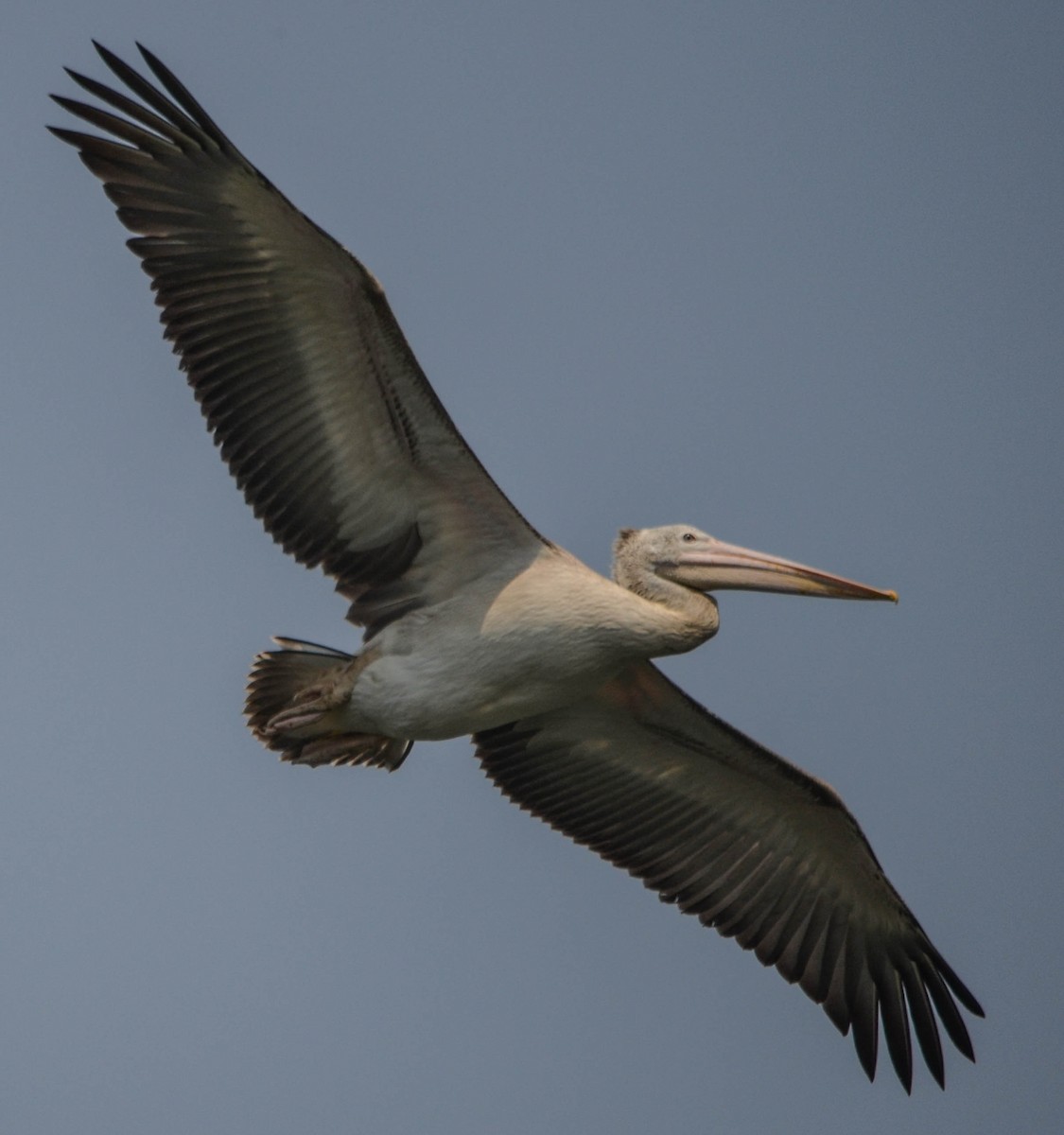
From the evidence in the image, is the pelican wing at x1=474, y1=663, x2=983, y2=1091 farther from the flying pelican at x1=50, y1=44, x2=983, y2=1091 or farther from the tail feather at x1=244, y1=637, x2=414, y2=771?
the tail feather at x1=244, y1=637, x2=414, y2=771

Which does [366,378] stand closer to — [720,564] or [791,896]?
[720,564]

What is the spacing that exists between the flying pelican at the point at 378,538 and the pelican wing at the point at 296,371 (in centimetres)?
1

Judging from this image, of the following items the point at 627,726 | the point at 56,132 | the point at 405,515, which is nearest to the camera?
the point at 56,132

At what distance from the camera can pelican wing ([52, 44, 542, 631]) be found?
1008 centimetres

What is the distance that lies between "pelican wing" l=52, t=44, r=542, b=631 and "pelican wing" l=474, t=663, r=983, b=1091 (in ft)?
4.89

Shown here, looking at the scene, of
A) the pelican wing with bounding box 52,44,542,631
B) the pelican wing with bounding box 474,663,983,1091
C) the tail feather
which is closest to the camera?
the pelican wing with bounding box 52,44,542,631

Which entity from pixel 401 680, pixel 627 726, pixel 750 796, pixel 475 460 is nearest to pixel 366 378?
pixel 475 460

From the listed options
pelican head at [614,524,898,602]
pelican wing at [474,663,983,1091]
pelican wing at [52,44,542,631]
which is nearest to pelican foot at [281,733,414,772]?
pelican wing at [52,44,542,631]

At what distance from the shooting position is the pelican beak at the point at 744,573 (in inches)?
419

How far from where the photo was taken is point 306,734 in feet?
35.1

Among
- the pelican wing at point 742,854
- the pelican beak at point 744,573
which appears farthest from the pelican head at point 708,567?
the pelican wing at point 742,854

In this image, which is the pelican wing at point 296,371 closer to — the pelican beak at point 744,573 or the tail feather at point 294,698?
the tail feather at point 294,698

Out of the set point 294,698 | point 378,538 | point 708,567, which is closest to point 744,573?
point 708,567

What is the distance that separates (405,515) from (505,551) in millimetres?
559
